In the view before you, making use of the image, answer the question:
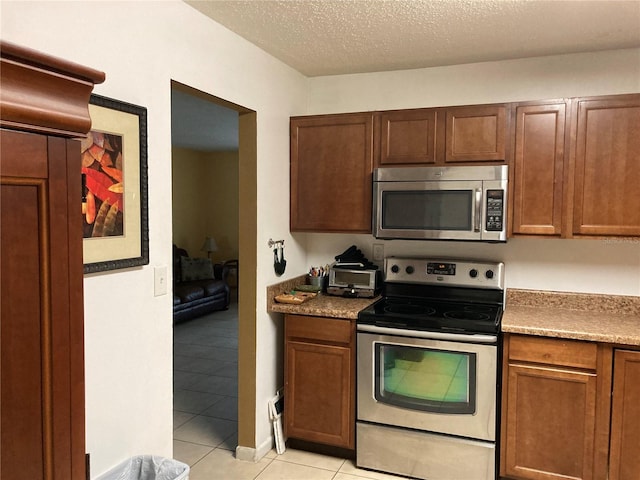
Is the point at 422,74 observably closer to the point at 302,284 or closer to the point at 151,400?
the point at 302,284

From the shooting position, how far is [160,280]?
213 cm

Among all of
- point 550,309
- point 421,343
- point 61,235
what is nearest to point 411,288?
point 421,343

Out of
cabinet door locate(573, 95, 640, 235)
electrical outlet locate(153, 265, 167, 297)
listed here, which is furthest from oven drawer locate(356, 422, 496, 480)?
electrical outlet locate(153, 265, 167, 297)

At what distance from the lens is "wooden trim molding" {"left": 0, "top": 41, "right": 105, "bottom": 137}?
0.70 m

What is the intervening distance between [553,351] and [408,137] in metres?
1.40

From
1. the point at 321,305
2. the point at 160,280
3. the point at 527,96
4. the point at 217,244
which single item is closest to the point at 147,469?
the point at 160,280

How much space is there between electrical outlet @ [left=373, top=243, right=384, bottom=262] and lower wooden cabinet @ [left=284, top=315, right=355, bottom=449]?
2.34 ft

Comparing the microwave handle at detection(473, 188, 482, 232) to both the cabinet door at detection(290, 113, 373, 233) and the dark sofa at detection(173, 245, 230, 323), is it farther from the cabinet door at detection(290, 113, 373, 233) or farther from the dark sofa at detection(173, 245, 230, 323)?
the dark sofa at detection(173, 245, 230, 323)

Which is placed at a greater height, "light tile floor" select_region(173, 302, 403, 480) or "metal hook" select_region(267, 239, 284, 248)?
"metal hook" select_region(267, 239, 284, 248)

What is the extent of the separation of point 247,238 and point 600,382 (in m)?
1.96

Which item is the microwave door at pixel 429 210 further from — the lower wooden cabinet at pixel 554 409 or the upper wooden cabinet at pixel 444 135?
the lower wooden cabinet at pixel 554 409

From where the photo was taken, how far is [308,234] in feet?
11.7

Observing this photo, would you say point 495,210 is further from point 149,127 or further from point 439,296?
point 149,127

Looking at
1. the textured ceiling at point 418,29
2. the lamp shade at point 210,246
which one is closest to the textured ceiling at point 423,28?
the textured ceiling at point 418,29
